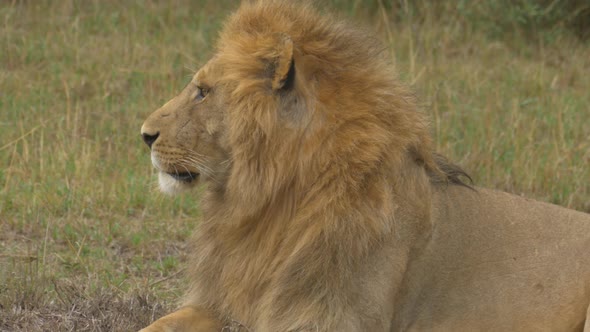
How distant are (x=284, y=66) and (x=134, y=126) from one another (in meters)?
3.57

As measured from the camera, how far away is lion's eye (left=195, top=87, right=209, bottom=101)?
3.51 metres

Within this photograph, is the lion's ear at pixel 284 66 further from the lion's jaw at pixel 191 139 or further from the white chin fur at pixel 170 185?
the white chin fur at pixel 170 185

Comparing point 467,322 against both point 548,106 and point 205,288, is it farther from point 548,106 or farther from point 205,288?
point 548,106

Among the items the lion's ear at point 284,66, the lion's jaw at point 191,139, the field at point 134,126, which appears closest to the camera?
the lion's ear at point 284,66

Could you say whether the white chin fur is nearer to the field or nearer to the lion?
the lion

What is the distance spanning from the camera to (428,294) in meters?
3.59

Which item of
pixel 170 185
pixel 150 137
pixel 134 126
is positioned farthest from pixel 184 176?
pixel 134 126

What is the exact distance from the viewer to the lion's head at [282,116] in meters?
3.37

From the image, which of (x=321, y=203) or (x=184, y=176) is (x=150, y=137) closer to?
(x=184, y=176)

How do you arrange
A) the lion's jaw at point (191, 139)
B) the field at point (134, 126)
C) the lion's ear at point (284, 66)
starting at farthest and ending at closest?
the field at point (134, 126) → the lion's jaw at point (191, 139) → the lion's ear at point (284, 66)

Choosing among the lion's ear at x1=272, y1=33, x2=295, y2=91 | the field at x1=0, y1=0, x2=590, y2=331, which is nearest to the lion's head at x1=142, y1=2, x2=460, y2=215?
the lion's ear at x1=272, y1=33, x2=295, y2=91

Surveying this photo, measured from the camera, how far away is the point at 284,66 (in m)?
3.33

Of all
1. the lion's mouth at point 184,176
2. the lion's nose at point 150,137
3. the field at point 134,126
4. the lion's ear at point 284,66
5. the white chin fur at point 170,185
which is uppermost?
the lion's ear at point 284,66

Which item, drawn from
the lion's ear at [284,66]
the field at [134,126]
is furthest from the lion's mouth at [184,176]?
the field at [134,126]
